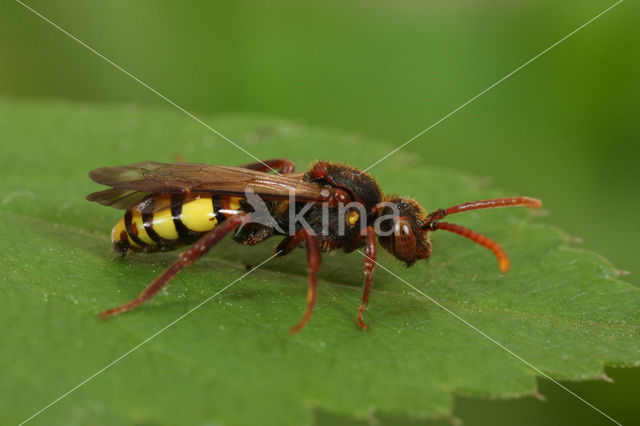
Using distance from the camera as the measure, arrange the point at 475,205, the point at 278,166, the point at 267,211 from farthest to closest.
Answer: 1. the point at 278,166
2. the point at 267,211
3. the point at 475,205

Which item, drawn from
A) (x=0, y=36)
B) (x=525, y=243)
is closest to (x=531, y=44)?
(x=525, y=243)

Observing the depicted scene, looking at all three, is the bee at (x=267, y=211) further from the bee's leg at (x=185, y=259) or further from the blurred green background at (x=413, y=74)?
the blurred green background at (x=413, y=74)

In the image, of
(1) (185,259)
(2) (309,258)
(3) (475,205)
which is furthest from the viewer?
(3) (475,205)

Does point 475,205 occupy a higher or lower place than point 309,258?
higher

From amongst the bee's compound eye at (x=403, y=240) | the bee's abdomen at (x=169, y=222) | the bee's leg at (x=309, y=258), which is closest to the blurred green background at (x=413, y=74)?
the bee's compound eye at (x=403, y=240)

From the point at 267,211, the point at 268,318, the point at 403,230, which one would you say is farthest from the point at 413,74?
the point at 268,318

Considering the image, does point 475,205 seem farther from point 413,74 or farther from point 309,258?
point 413,74

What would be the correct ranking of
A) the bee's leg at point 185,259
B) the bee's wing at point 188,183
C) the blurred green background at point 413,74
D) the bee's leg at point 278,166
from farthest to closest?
the blurred green background at point 413,74 → the bee's leg at point 278,166 → the bee's wing at point 188,183 → the bee's leg at point 185,259

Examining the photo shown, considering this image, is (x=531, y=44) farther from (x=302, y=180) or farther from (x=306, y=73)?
(x=302, y=180)
